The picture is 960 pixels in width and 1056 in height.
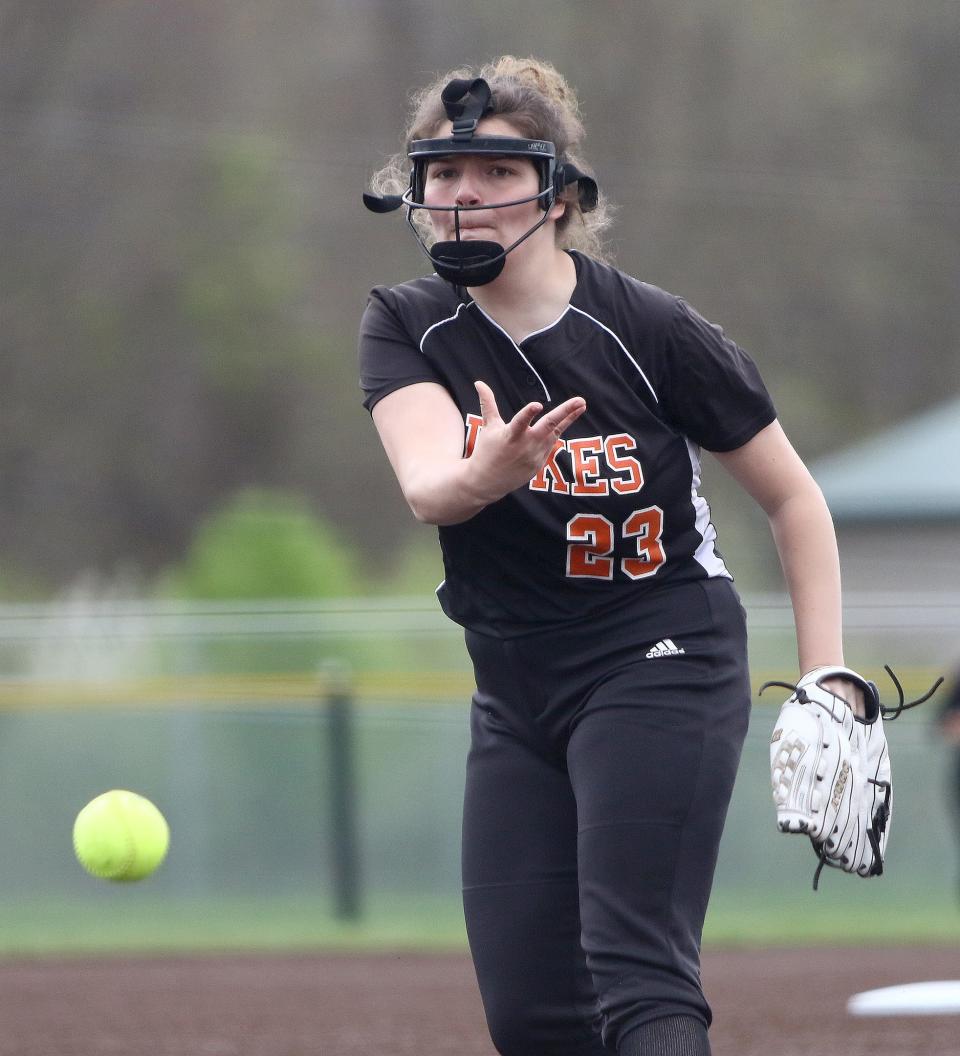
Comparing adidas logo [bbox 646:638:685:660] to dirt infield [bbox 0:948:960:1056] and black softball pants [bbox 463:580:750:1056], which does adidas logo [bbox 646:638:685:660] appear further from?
dirt infield [bbox 0:948:960:1056]

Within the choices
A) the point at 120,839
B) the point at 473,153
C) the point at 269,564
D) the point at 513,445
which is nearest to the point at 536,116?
the point at 473,153

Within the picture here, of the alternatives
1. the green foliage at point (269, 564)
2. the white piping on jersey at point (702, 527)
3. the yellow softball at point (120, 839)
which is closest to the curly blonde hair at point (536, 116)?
the white piping on jersey at point (702, 527)

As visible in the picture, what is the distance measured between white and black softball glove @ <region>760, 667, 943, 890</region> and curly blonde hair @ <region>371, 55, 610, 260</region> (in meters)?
0.94

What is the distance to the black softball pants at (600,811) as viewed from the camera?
2.97 metres

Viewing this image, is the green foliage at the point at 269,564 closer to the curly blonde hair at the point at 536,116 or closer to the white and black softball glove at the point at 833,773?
the curly blonde hair at the point at 536,116

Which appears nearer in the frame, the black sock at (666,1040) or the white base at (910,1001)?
the black sock at (666,1040)

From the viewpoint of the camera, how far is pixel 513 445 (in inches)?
106

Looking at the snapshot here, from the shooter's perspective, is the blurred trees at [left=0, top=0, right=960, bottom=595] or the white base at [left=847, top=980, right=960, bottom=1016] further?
the blurred trees at [left=0, top=0, right=960, bottom=595]

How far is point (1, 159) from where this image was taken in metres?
22.5

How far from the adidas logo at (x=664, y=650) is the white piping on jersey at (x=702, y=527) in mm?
179

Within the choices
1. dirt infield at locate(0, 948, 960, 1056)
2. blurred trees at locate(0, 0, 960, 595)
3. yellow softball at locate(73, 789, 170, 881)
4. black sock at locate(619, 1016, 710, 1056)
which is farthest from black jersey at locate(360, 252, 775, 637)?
blurred trees at locate(0, 0, 960, 595)

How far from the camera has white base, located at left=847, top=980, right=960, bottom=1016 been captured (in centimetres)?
651

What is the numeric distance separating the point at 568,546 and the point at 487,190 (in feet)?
2.01

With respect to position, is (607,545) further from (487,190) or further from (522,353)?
(487,190)
